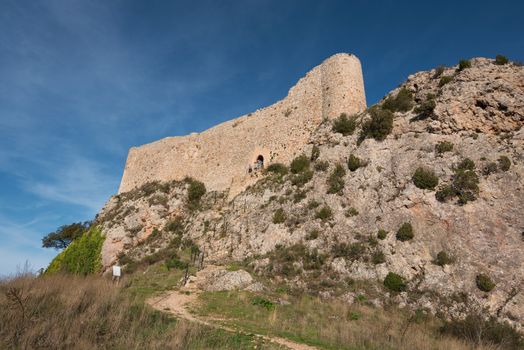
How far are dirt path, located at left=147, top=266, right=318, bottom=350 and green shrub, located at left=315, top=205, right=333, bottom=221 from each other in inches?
292

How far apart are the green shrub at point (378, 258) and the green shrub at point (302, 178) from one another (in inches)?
313

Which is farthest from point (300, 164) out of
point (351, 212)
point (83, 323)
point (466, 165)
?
point (83, 323)

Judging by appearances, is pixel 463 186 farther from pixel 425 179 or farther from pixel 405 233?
pixel 405 233

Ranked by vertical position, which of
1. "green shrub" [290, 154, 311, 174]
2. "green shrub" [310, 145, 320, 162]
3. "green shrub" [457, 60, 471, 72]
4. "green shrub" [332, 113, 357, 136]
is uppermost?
"green shrub" [457, 60, 471, 72]

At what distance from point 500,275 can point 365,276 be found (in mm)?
5227

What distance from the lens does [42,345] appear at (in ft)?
18.5

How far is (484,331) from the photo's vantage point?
1098cm

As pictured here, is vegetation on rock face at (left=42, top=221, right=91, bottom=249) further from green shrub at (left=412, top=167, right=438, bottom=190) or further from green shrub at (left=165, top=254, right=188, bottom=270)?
green shrub at (left=412, top=167, right=438, bottom=190)

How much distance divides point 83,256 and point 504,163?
29.2 metres

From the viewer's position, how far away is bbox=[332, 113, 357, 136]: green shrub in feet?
76.4

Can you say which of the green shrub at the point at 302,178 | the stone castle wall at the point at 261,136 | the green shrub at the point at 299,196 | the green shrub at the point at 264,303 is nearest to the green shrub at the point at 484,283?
the green shrub at the point at 264,303

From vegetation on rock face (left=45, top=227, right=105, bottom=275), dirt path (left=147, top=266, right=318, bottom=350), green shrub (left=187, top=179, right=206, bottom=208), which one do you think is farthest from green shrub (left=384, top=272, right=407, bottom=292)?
vegetation on rock face (left=45, top=227, right=105, bottom=275)

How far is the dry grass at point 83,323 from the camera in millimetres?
5863

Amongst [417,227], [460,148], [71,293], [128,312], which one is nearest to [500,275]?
[417,227]
